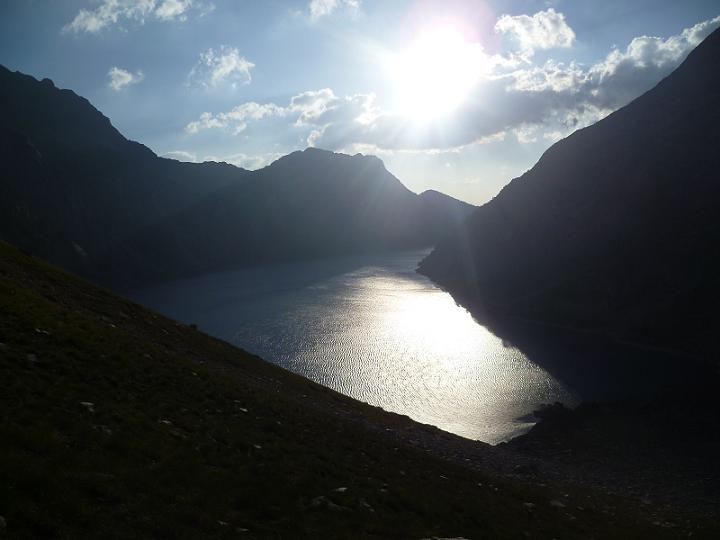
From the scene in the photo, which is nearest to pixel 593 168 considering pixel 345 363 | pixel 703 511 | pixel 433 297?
pixel 433 297

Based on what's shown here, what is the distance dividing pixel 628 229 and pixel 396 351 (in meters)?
87.7

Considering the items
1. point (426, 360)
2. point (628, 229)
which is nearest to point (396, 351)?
point (426, 360)

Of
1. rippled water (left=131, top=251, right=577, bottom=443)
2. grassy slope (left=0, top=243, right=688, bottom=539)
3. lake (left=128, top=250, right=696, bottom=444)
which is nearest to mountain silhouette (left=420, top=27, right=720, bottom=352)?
lake (left=128, top=250, right=696, bottom=444)

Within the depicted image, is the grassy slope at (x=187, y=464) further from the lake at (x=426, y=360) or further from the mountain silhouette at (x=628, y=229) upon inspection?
the mountain silhouette at (x=628, y=229)

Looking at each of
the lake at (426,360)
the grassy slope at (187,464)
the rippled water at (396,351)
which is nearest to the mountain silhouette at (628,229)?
the lake at (426,360)

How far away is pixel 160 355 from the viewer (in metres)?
28.1

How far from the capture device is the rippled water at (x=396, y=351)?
252 feet

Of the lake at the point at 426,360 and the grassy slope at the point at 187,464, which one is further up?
the grassy slope at the point at 187,464

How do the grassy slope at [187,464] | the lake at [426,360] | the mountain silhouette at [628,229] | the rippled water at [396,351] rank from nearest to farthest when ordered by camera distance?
1. the grassy slope at [187,464]
2. the rippled water at [396,351]
3. the lake at [426,360]
4. the mountain silhouette at [628,229]

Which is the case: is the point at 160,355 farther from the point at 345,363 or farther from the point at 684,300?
the point at 684,300

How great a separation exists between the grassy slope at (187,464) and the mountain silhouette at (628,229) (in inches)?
4107

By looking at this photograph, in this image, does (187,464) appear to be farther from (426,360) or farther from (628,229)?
(628,229)

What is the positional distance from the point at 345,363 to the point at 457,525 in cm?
7814

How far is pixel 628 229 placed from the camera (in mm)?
149000
